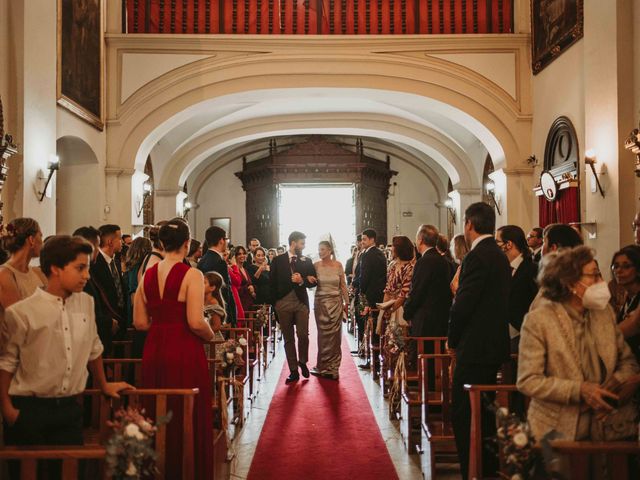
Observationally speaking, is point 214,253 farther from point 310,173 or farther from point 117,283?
point 310,173

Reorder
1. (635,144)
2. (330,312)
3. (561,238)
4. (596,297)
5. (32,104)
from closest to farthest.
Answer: (596,297), (561,238), (635,144), (32,104), (330,312)

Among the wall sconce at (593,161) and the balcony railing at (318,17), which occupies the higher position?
the balcony railing at (318,17)

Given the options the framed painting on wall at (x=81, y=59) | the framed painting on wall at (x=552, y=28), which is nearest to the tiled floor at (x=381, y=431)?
the framed painting on wall at (x=81, y=59)

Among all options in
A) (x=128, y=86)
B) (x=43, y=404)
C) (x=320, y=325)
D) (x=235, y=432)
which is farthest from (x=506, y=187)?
(x=43, y=404)

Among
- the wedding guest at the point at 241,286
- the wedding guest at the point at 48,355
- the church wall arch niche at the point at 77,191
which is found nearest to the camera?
the wedding guest at the point at 48,355

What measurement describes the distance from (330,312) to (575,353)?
5844mm

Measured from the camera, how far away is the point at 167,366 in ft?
13.1

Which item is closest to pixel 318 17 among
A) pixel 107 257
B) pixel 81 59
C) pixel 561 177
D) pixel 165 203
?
pixel 81 59

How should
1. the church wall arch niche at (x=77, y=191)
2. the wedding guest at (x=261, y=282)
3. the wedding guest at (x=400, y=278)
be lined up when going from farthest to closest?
1. the church wall arch niche at (x=77, y=191)
2. the wedding guest at (x=261, y=282)
3. the wedding guest at (x=400, y=278)

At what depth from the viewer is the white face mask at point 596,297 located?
9.43 feet

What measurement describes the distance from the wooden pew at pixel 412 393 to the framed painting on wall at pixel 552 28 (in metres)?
5.42

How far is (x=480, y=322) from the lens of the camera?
13.7 ft

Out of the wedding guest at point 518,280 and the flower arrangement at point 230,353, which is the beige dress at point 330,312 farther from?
the wedding guest at point 518,280

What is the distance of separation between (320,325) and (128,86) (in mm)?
5637
